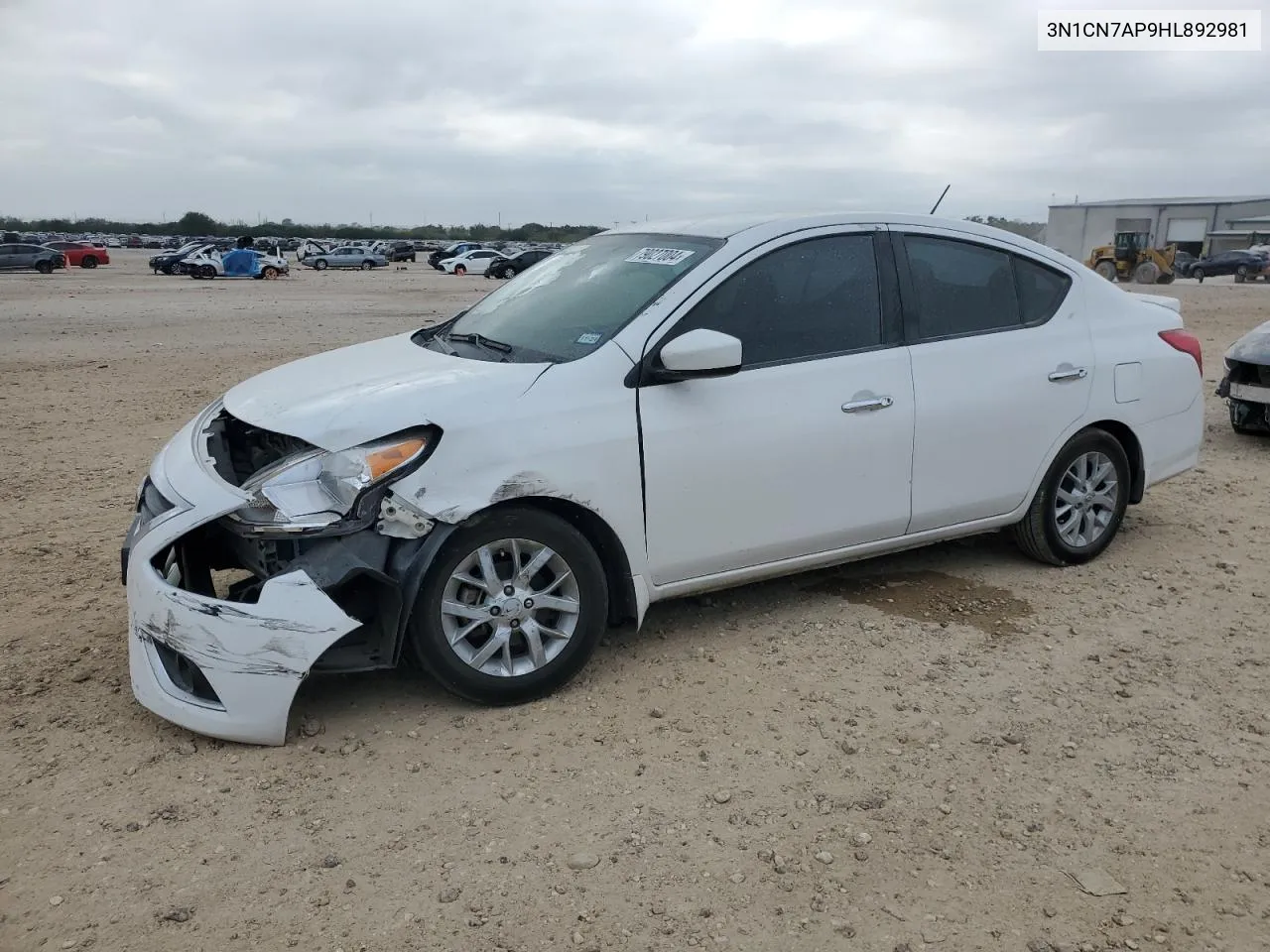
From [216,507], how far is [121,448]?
16.5 ft

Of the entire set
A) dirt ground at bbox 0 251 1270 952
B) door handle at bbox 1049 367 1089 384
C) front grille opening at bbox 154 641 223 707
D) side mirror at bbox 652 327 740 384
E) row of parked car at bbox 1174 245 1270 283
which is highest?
side mirror at bbox 652 327 740 384

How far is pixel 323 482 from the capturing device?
11.9 ft

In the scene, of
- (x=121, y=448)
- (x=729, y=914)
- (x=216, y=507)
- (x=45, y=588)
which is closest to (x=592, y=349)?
(x=216, y=507)

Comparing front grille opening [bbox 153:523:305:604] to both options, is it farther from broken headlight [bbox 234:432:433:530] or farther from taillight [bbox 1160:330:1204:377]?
taillight [bbox 1160:330:1204:377]

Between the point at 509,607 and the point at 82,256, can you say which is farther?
the point at 82,256

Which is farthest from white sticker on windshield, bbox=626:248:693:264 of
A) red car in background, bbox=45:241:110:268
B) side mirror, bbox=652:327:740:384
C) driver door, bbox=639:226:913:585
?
red car in background, bbox=45:241:110:268

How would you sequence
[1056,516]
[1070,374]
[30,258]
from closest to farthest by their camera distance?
1. [1070,374]
2. [1056,516]
3. [30,258]

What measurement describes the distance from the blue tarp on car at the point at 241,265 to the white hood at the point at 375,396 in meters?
40.8

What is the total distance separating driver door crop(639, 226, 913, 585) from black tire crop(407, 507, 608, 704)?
12.1 inches

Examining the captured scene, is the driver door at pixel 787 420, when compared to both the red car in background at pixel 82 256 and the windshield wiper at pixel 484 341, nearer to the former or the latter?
the windshield wiper at pixel 484 341

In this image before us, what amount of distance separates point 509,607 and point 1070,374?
2930 millimetres

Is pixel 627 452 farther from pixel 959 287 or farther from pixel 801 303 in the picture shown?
pixel 959 287

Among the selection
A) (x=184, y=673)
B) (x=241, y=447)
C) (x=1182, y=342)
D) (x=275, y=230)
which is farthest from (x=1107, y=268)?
(x=275, y=230)

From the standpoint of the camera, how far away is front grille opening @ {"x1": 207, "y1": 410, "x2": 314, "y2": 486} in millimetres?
3969
